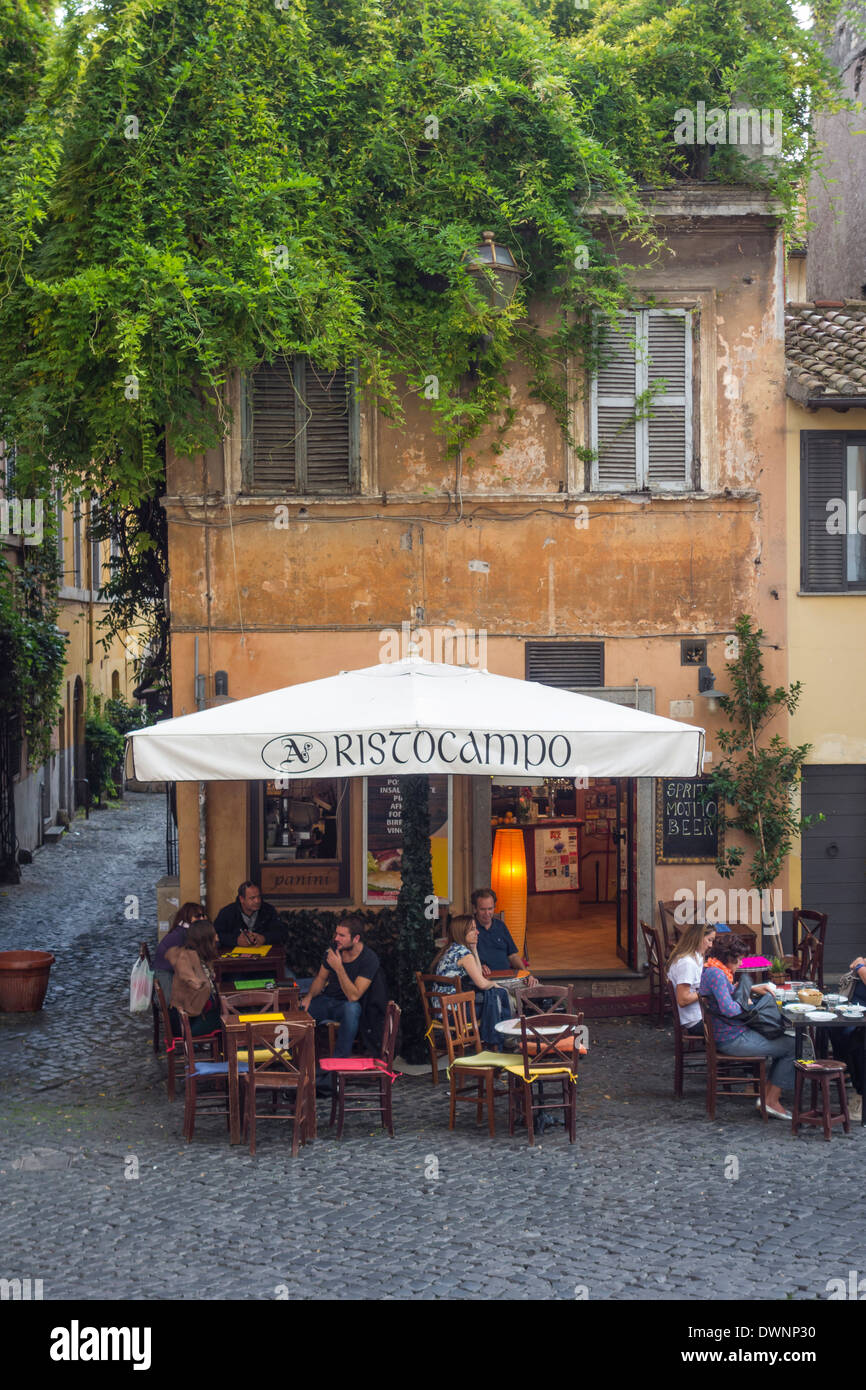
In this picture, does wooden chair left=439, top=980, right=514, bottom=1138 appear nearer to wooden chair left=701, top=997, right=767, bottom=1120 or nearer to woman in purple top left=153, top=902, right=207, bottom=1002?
wooden chair left=701, top=997, right=767, bottom=1120

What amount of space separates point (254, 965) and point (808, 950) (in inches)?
191

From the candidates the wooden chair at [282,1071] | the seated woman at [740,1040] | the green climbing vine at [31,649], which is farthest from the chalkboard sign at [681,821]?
the green climbing vine at [31,649]

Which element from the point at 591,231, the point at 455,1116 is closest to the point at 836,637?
the point at 591,231

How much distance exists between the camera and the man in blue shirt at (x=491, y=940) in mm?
10945

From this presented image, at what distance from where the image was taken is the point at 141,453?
1222cm

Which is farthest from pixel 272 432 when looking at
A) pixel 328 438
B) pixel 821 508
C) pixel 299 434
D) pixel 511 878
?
pixel 821 508

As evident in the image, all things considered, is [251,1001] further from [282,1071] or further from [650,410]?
[650,410]

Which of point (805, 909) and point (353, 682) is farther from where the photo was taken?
point (805, 909)

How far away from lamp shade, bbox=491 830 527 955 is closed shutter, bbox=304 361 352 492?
12.9ft

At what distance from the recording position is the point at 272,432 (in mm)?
13125

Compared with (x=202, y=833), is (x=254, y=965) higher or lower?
lower

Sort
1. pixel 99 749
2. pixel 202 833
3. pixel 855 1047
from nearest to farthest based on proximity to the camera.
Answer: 1. pixel 855 1047
2. pixel 202 833
3. pixel 99 749

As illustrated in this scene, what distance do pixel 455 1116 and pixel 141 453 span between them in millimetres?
6589

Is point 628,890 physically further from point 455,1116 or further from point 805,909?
point 455,1116
